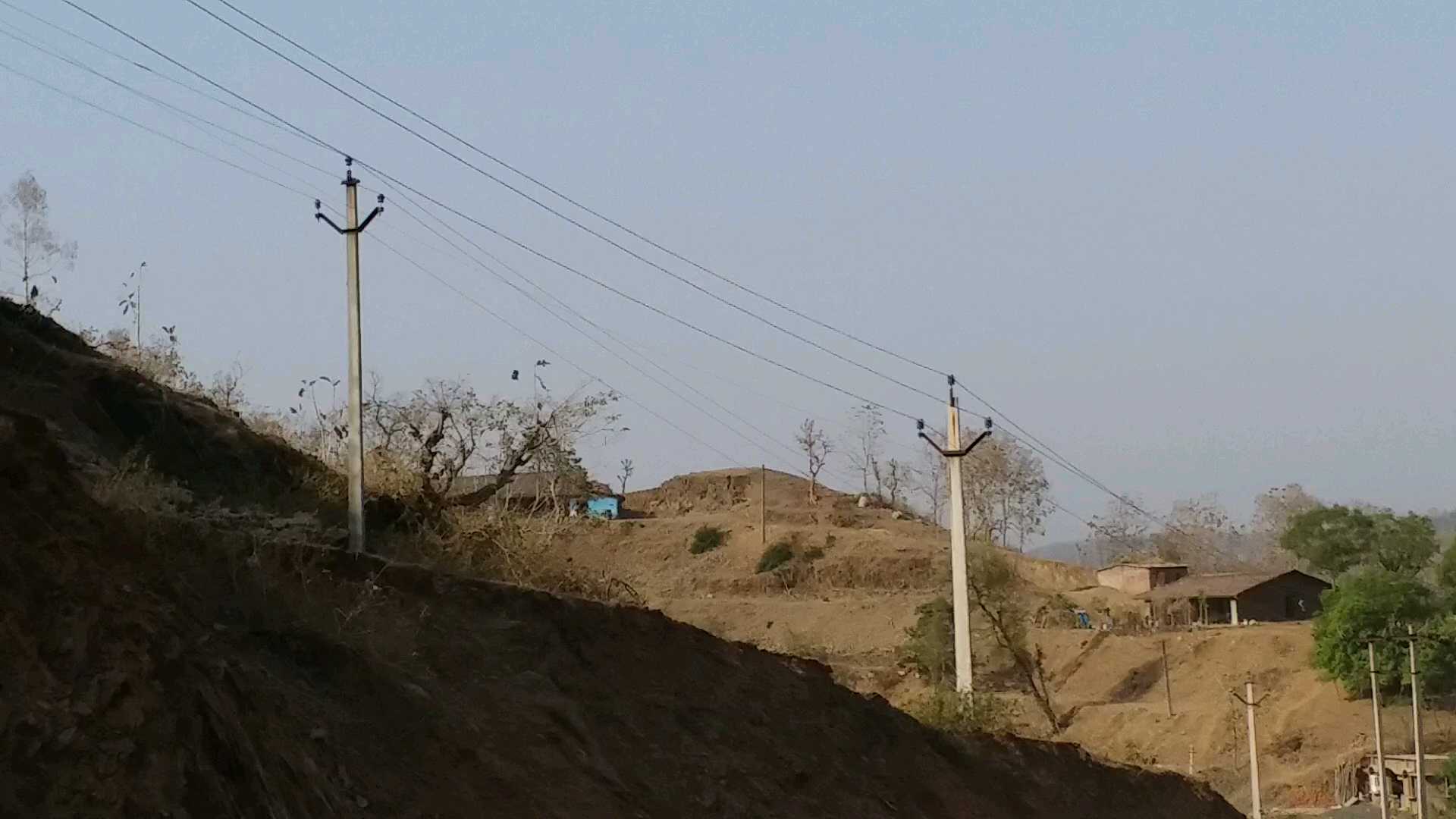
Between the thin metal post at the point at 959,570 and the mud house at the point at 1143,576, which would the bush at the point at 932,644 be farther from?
the mud house at the point at 1143,576

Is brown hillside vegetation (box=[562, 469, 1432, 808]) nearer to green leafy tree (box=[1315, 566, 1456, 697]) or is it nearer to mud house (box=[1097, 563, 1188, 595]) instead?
green leafy tree (box=[1315, 566, 1456, 697])

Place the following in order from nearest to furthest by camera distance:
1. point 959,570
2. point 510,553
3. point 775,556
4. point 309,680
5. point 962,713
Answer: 1. point 309,680
2. point 510,553
3. point 962,713
4. point 959,570
5. point 775,556

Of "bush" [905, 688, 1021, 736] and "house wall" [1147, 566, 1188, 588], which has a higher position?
"house wall" [1147, 566, 1188, 588]

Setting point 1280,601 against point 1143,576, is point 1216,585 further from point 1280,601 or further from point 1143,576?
point 1143,576

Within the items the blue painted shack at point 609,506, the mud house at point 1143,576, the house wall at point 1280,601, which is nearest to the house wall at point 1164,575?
the mud house at point 1143,576

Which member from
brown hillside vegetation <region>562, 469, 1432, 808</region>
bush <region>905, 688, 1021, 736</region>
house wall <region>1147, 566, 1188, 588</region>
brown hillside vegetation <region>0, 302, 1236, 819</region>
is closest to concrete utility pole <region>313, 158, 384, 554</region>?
brown hillside vegetation <region>0, 302, 1236, 819</region>

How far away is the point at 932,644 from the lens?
52.4 metres

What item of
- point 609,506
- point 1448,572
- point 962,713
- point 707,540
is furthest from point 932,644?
point 609,506

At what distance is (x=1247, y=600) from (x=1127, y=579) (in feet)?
30.5

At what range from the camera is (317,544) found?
46.1ft

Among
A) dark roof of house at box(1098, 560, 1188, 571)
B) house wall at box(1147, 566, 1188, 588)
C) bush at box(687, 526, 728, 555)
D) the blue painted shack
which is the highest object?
the blue painted shack

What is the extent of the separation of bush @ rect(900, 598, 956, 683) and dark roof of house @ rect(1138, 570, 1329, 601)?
2035cm

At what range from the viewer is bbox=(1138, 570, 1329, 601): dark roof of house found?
230 ft

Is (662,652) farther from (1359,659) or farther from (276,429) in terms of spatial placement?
(1359,659)
